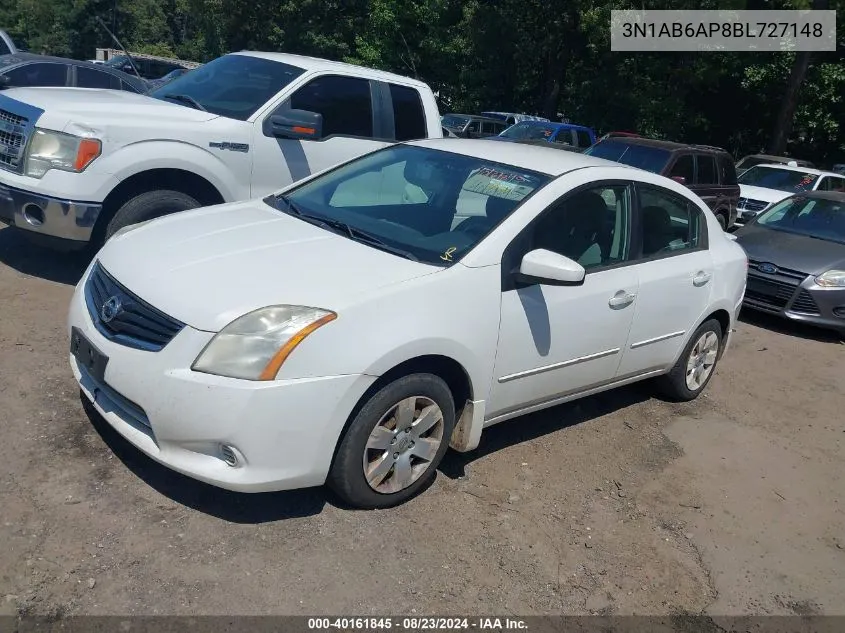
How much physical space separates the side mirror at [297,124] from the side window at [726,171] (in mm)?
8989

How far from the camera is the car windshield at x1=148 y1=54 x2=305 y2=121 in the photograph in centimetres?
632

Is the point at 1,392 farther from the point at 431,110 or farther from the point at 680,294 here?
the point at 431,110

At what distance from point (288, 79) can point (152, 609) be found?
15.3ft

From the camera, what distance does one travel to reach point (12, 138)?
573 cm

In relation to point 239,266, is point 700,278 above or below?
below

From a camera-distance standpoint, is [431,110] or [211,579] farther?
[431,110]

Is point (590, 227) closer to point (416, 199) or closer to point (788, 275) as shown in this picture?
point (416, 199)

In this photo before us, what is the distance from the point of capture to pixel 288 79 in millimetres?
6441

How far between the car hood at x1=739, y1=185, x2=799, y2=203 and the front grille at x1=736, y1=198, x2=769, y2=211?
0.07 meters

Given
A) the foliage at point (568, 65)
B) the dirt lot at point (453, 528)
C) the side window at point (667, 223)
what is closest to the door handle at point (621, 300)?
the side window at point (667, 223)

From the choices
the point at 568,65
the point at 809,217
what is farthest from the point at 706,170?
the point at 568,65

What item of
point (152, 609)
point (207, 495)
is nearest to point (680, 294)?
point (207, 495)

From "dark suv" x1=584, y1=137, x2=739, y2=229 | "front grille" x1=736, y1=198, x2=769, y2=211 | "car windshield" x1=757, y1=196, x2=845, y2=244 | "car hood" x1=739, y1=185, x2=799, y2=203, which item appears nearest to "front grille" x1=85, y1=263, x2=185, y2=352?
"car windshield" x1=757, y1=196, x2=845, y2=244

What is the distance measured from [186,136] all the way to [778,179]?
12.5m
